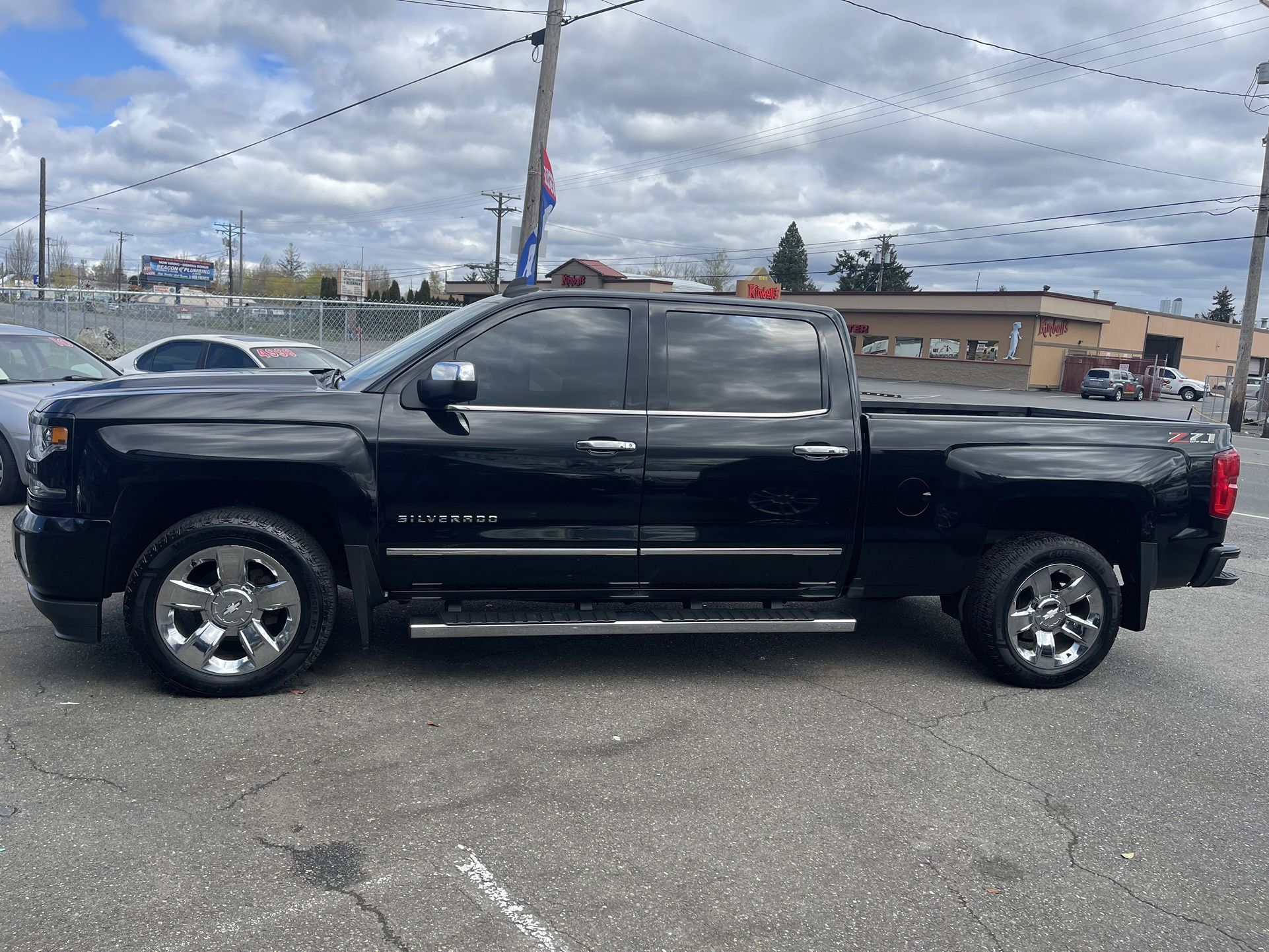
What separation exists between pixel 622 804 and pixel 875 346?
58.7 meters

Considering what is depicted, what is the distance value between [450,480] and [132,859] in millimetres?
1938

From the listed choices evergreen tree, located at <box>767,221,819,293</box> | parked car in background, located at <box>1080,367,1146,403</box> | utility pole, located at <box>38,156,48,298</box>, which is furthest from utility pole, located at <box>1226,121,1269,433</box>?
evergreen tree, located at <box>767,221,819,293</box>

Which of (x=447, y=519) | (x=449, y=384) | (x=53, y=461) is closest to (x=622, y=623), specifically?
(x=447, y=519)

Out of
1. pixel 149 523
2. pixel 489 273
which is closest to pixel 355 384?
pixel 149 523

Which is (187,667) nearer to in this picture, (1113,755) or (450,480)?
(450,480)

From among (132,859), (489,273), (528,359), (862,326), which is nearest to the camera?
(132,859)

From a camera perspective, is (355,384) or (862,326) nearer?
(355,384)

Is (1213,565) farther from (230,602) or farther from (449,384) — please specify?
(230,602)

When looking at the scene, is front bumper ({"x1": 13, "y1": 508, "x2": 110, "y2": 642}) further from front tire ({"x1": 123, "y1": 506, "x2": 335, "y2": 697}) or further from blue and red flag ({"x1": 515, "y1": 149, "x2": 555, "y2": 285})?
blue and red flag ({"x1": 515, "y1": 149, "x2": 555, "y2": 285})

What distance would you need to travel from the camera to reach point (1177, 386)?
5416 cm

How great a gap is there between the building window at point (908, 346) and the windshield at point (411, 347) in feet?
182

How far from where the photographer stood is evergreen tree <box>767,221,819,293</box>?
10000 cm

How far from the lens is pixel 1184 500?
5.08 metres

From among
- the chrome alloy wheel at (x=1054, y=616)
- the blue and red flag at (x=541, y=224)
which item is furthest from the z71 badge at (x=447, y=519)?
the blue and red flag at (x=541, y=224)
